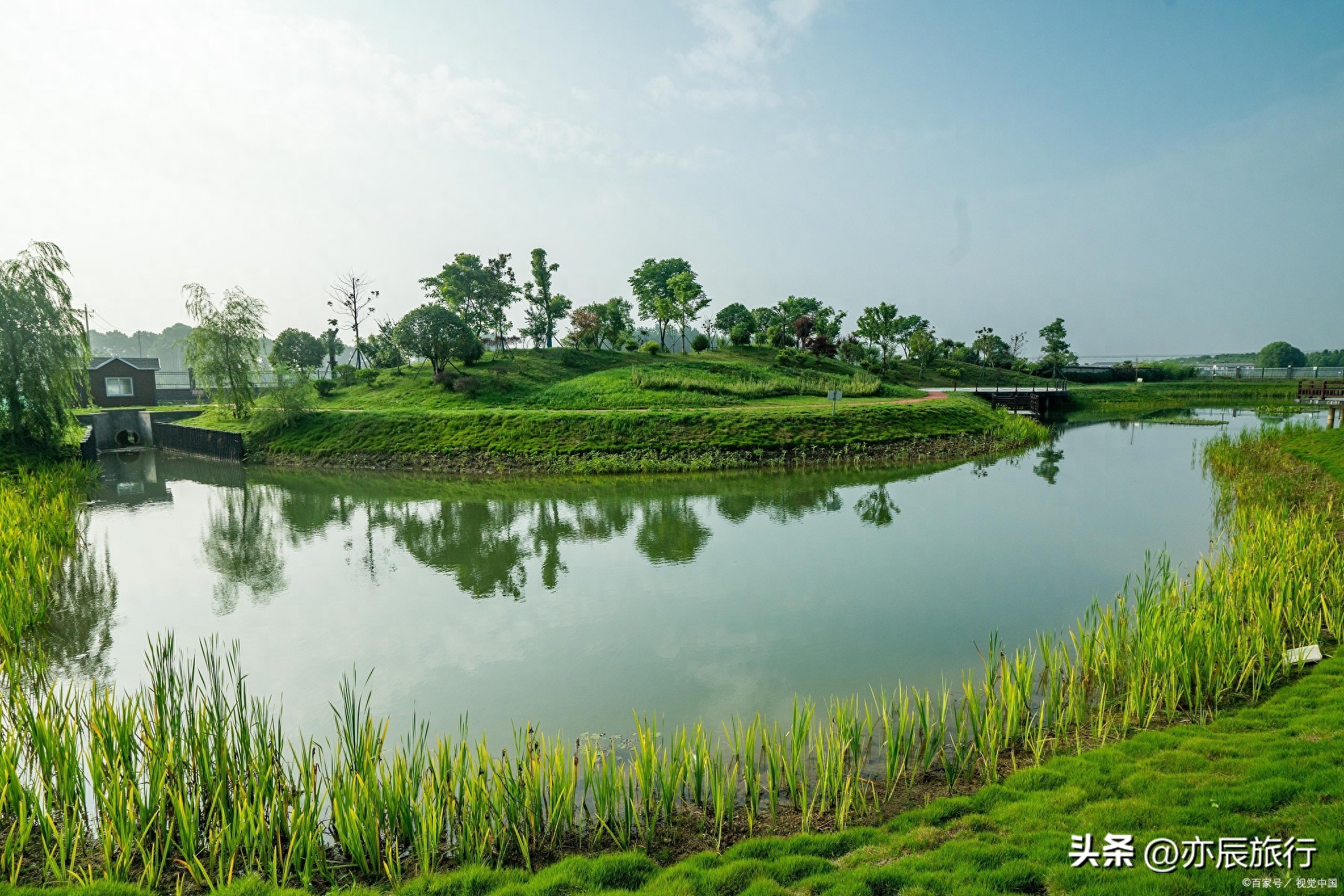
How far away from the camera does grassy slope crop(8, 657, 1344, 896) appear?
4758 millimetres

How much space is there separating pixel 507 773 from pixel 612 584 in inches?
319

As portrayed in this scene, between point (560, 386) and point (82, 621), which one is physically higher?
point (560, 386)

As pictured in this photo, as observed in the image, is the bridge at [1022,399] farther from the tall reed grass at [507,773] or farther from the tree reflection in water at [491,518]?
the tall reed grass at [507,773]

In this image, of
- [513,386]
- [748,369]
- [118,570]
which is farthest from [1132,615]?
[748,369]

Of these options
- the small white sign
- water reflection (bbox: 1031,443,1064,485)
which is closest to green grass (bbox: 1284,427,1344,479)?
water reflection (bbox: 1031,443,1064,485)

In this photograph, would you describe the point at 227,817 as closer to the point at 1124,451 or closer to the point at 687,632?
the point at 687,632

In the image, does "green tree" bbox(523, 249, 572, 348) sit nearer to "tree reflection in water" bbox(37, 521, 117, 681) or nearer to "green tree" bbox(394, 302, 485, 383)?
"green tree" bbox(394, 302, 485, 383)

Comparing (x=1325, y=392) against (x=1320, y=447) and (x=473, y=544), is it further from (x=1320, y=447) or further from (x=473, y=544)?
(x=473, y=544)

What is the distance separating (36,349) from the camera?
26.0 meters

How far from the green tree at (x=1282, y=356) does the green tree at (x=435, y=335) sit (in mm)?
113266

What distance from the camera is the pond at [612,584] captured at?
9.52 meters

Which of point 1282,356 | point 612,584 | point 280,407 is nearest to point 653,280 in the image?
point 280,407

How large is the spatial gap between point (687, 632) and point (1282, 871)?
25.1 feet

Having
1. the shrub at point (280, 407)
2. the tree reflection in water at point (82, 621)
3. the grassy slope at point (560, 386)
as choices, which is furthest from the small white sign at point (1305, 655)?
the shrub at point (280, 407)
